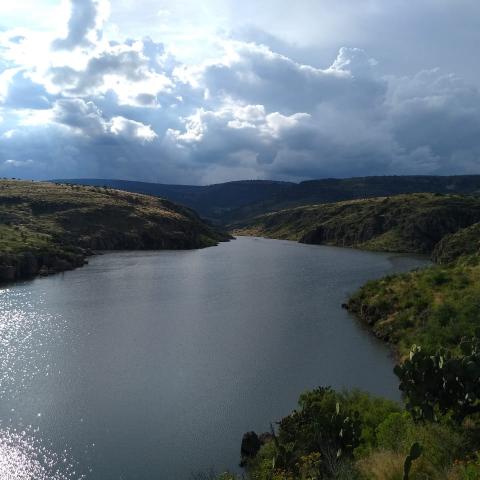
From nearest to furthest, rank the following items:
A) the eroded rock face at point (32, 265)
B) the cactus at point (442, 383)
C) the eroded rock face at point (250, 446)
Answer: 1. the cactus at point (442, 383)
2. the eroded rock face at point (250, 446)
3. the eroded rock face at point (32, 265)

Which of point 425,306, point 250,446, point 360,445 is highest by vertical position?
point 425,306

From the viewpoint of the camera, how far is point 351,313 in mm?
84125

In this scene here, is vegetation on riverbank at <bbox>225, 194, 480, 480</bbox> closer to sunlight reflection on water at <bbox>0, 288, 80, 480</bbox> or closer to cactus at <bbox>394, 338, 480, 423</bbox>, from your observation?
cactus at <bbox>394, 338, 480, 423</bbox>

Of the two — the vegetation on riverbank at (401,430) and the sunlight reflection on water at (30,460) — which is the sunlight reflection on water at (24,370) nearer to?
the sunlight reflection on water at (30,460)

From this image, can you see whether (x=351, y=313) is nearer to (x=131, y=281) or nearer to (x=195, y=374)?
(x=195, y=374)

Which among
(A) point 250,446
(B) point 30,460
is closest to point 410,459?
(A) point 250,446

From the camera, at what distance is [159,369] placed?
5484 centimetres

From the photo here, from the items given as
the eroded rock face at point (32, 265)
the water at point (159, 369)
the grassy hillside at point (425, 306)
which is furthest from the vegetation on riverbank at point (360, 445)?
the eroded rock face at point (32, 265)

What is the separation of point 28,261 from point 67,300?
1815 inches

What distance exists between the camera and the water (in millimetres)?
36253

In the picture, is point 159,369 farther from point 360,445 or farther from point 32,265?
point 32,265

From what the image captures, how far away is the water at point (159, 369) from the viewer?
3625cm

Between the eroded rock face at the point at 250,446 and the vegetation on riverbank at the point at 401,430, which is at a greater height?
the vegetation on riverbank at the point at 401,430

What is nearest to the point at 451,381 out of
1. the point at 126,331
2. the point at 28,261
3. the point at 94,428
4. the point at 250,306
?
the point at 94,428
